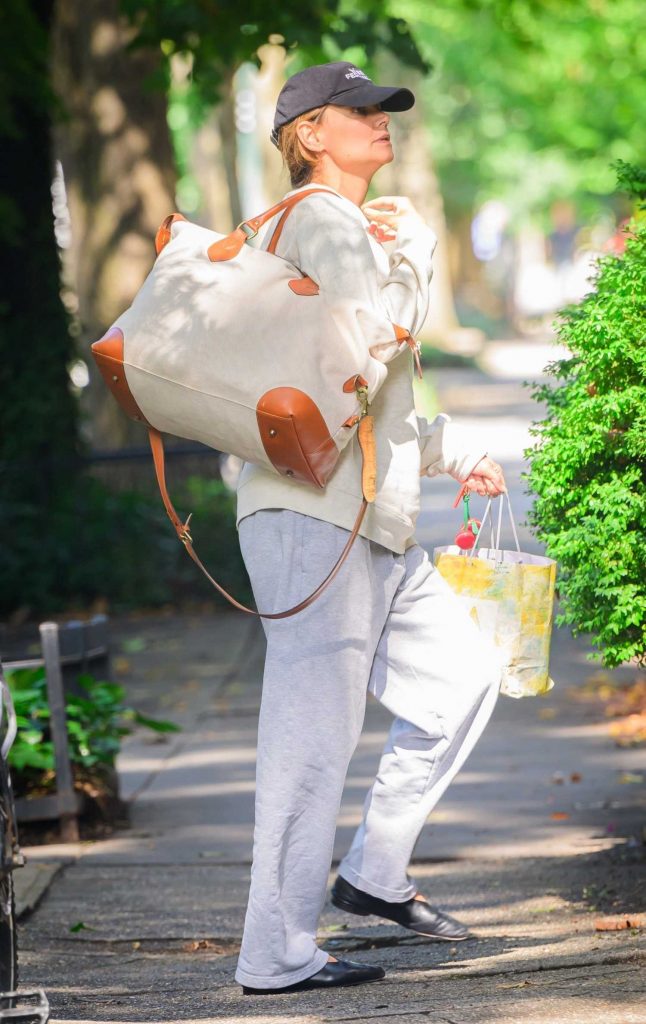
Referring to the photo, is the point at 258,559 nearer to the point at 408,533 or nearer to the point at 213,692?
the point at 408,533

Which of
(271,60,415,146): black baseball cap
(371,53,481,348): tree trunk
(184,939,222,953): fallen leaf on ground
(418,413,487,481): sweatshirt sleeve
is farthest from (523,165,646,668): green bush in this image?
(371,53,481,348): tree trunk

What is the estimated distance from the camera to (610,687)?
26.6 ft

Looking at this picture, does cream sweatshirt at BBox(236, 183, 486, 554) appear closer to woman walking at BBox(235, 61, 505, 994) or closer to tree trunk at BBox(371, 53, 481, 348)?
woman walking at BBox(235, 61, 505, 994)

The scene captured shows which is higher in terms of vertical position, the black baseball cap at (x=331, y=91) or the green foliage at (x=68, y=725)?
the black baseball cap at (x=331, y=91)

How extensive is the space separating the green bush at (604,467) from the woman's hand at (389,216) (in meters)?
0.57

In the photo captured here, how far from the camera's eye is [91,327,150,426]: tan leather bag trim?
355 centimetres

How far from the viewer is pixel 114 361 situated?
3.55 m

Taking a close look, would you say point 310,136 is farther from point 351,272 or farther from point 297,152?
point 351,272

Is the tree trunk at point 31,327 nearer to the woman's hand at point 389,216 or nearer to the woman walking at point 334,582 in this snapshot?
the woman's hand at point 389,216

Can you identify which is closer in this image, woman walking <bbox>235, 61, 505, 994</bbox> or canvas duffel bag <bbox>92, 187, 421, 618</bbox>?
canvas duffel bag <bbox>92, 187, 421, 618</bbox>

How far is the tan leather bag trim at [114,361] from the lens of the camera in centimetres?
355

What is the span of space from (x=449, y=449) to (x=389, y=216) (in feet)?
→ 1.97

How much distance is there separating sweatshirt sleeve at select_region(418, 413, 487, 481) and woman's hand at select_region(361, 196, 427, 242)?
0.47 metres

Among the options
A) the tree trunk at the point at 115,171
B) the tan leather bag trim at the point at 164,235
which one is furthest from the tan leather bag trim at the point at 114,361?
the tree trunk at the point at 115,171
